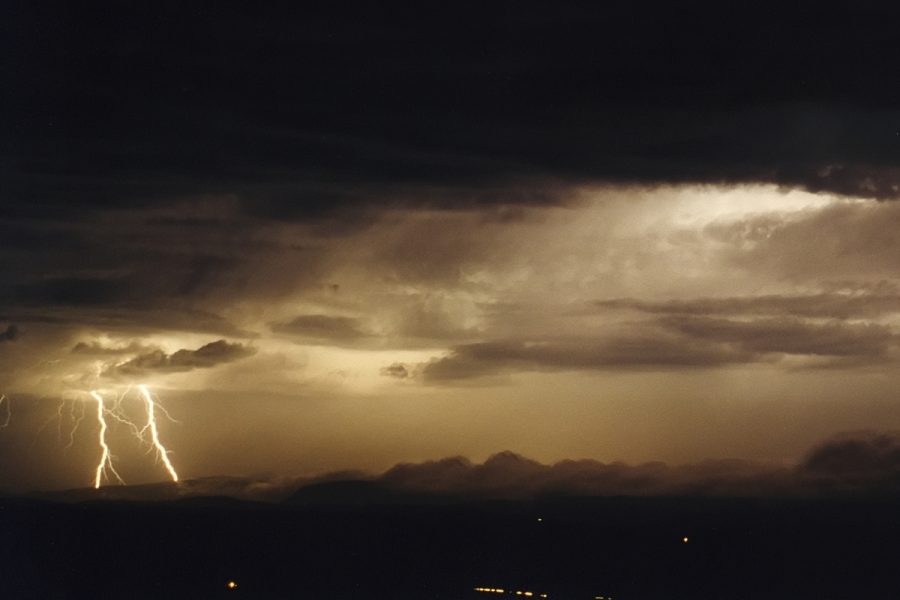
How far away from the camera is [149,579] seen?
182 metres

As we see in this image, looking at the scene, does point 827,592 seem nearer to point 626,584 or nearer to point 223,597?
point 626,584

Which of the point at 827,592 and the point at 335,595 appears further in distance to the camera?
the point at 827,592

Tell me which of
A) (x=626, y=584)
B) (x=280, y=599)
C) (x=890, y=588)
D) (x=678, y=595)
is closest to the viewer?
(x=280, y=599)

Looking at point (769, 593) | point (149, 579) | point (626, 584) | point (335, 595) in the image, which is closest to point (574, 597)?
point (335, 595)

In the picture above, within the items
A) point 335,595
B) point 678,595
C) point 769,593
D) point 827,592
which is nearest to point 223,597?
point 335,595

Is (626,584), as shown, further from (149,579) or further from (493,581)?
(149,579)

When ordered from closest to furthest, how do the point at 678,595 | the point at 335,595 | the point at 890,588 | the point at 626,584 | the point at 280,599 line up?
1. the point at 280,599
2. the point at 335,595
3. the point at 678,595
4. the point at 626,584
5. the point at 890,588

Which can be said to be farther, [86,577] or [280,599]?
[86,577]

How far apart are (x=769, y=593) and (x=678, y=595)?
2173cm

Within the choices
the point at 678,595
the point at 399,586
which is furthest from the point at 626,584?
the point at 399,586

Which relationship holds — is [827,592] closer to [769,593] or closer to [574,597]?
[769,593]

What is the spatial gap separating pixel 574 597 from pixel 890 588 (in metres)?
68.5

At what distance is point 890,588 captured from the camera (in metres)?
197

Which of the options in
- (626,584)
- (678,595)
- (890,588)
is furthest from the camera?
(890,588)
